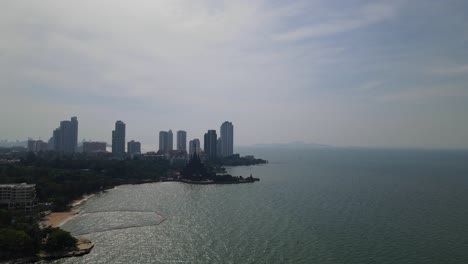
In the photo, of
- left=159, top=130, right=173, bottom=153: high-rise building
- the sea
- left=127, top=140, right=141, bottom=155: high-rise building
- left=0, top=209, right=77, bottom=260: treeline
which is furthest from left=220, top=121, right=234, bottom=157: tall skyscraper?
left=0, top=209, right=77, bottom=260: treeline

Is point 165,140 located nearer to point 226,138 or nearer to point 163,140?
point 163,140

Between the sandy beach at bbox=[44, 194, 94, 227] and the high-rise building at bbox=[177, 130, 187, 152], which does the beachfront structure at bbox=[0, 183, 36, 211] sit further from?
the high-rise building at bbox=[177, 130, 187, 152]

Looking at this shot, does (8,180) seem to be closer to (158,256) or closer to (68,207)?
(68,207)

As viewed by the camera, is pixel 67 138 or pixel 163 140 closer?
pixel 67 138

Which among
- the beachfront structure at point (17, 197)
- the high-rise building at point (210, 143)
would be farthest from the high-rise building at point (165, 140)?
the beachfront structure at point (17, 197)

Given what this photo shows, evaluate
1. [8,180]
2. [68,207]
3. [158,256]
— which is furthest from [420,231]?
[8,180]

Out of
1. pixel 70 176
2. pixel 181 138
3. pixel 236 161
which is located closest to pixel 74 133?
pixel 181 138

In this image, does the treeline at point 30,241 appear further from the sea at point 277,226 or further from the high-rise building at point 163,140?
the high-rise building at point 163,140
